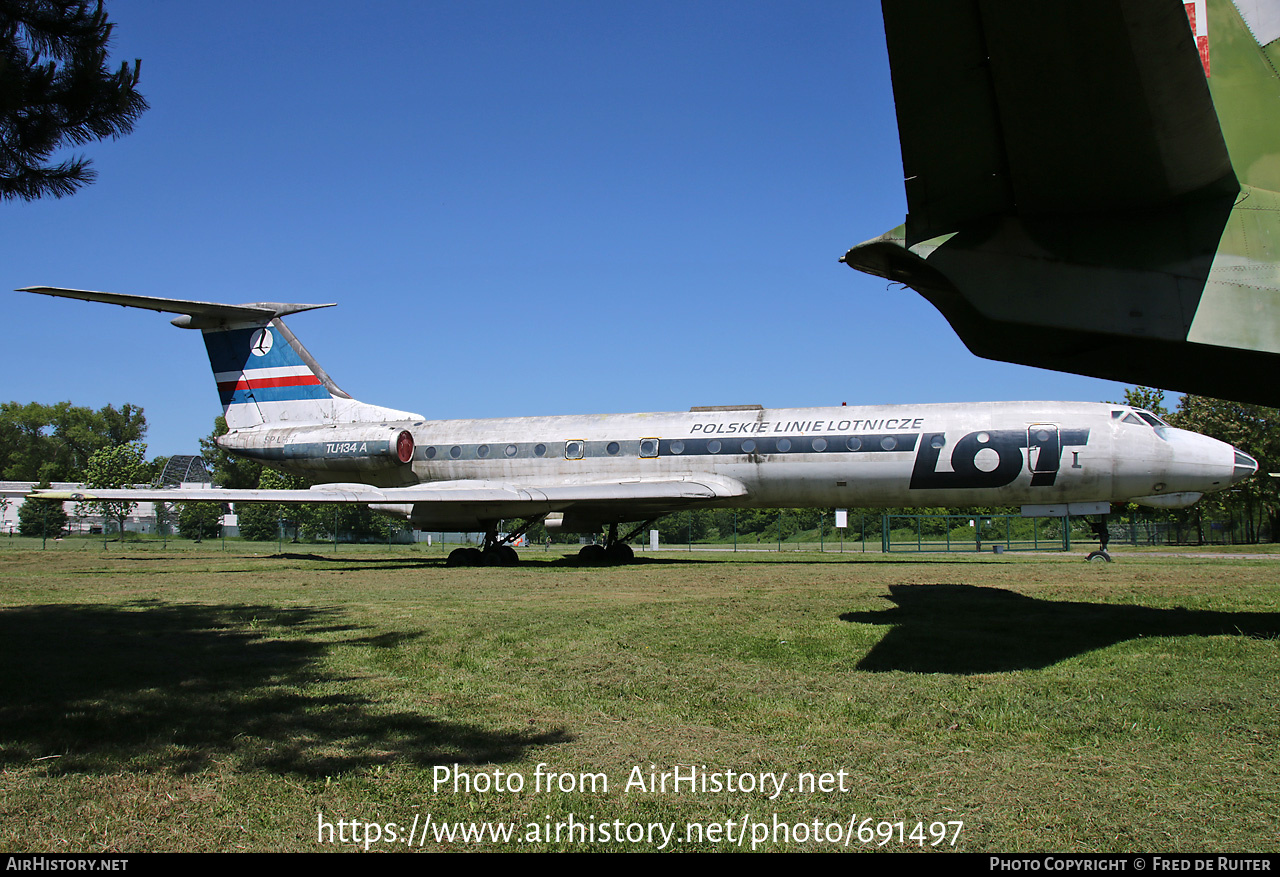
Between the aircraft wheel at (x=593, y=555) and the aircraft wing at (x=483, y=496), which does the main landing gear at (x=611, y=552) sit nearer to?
the aircraft wheel at (x=593, y=555)

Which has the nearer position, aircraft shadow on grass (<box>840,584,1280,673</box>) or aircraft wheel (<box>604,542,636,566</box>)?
aircraft shadow on grass (<box>840,584,1280,673</box>)

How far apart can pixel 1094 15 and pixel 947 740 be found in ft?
11.7

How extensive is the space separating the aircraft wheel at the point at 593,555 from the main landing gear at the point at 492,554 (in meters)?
1.72

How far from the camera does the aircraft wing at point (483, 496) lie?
1689cm

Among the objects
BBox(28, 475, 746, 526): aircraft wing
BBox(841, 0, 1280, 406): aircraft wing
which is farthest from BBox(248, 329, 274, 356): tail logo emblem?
BBox(841, 0, 1280, 406): aircraft wing

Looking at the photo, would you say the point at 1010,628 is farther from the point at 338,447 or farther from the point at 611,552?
the point at 338,447

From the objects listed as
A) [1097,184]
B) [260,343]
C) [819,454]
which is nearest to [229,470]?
[260,343]

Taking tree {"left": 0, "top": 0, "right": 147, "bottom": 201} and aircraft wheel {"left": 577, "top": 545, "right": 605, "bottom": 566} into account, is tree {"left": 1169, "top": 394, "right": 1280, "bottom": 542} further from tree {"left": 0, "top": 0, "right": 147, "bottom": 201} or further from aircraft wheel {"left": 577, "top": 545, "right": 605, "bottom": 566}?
tree {"left": 0, "top": 0, "right": 147, "bottom": 201}

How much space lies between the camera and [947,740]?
3.98 meters

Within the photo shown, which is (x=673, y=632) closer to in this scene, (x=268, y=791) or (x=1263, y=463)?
(x=268, y=791)

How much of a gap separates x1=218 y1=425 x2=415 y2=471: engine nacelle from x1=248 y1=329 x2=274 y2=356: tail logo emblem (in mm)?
2264

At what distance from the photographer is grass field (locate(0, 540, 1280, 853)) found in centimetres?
298

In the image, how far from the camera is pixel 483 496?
17.4m
